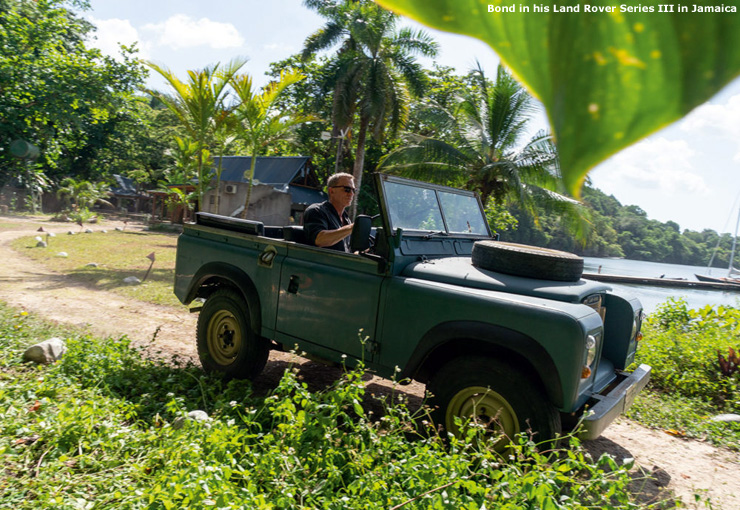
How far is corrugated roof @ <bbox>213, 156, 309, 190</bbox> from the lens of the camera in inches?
1024

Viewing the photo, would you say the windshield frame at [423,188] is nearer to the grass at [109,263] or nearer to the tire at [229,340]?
the tire at [229,340]

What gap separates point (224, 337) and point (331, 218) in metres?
1.59

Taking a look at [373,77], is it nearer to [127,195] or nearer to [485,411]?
[485,411]

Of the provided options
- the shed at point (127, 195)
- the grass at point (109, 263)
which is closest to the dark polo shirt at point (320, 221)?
the grass at point (109, 263)

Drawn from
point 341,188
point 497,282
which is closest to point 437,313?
point 497,282

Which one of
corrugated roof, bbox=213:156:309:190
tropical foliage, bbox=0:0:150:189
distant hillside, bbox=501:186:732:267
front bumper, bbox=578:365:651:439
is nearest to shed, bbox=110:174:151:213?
corrugated roof, bbox=213:156:309:190

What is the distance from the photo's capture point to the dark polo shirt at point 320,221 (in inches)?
169

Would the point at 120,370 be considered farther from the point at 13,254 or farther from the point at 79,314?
the point at 13,254

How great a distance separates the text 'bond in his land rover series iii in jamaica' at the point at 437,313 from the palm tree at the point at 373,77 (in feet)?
45.0

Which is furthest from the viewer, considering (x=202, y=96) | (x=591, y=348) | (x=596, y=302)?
(x=202, y=96)

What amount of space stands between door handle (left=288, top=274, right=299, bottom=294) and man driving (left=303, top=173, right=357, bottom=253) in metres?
0.36

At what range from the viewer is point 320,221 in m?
4.36

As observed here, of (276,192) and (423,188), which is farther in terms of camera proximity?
(276,192)

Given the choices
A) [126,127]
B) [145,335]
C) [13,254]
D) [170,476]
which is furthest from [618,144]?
[126,127]
